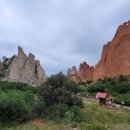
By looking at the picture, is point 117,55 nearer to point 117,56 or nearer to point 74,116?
point 117,56

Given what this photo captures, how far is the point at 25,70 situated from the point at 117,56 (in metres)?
27.9

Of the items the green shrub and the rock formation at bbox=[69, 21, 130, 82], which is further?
the rock formation at bbox=[69, 21, 130, 82]

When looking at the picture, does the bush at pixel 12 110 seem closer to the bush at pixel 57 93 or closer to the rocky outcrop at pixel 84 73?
the bush at pixel 57 93

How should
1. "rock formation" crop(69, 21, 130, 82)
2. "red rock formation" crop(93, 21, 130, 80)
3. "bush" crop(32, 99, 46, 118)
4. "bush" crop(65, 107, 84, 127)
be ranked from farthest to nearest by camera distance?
"rock formation" crop(69, 21, 130, 82) < "red rock formation" crop(93, 21, 130, 80) < "bush" crop(32, 99, 46, 118) < "bush" crop(65, 107, 84, 127)

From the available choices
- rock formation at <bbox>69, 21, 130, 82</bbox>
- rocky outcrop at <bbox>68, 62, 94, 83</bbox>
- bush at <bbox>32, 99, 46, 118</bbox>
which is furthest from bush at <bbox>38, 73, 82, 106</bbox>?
rocky outcrop at <bbox>68, 62, 94, 83</bbox>

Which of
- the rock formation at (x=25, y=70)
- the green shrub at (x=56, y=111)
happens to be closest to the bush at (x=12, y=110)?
the green shrub at (x=56, y=111)

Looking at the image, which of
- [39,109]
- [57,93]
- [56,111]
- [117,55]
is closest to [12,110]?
[56,111]

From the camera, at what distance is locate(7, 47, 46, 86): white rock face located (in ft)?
273

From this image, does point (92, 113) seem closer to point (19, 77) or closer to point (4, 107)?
point (4, 107)

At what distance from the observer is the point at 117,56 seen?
3917 inches

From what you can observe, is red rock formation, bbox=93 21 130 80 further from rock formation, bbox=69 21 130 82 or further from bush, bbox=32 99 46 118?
bush, bbox=32 99 46 118

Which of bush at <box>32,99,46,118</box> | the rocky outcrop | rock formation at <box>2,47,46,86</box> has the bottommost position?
bush at <box>32,99,46,118</box>

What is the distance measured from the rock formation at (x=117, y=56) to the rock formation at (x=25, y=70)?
76.9 ft

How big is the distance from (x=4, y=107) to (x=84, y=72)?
308ft
